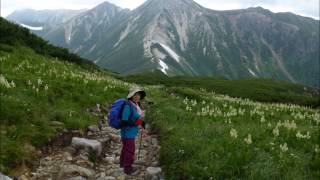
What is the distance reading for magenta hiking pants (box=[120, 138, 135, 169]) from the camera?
14.1m

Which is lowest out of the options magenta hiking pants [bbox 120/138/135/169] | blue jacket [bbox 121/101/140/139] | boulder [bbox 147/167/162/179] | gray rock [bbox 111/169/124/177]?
gray rock [bbox 111/169/124/177]

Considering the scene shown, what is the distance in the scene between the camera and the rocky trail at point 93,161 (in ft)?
43.7

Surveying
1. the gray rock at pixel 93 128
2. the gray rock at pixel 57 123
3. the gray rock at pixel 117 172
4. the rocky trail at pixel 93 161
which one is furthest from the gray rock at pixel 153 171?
the gray rock at pixel 93 128

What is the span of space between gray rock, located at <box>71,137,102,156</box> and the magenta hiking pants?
1.28m

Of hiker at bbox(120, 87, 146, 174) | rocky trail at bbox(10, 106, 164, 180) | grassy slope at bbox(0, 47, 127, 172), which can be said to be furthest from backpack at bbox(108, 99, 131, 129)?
grassy slope at bbox(0, 47, 127, 172)

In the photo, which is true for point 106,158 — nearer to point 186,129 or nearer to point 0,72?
point 186,129

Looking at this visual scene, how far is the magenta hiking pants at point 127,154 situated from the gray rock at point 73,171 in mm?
1021

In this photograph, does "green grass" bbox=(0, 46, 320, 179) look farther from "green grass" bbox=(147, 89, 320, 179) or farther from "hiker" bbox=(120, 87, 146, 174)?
"hiker" bbox=(120, 87, 146, 174)

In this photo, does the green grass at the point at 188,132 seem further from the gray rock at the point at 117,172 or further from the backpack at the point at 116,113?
the backpack at the point at 116,113

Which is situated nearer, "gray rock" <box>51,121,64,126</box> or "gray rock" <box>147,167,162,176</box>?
"gray rock" <box>147,167,162,176</box>

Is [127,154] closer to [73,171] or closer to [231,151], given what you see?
[73,171]

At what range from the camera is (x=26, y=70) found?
2375cm

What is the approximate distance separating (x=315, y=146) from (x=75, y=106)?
32.7 feet

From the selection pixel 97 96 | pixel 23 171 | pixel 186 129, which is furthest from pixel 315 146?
pixel 97 96
